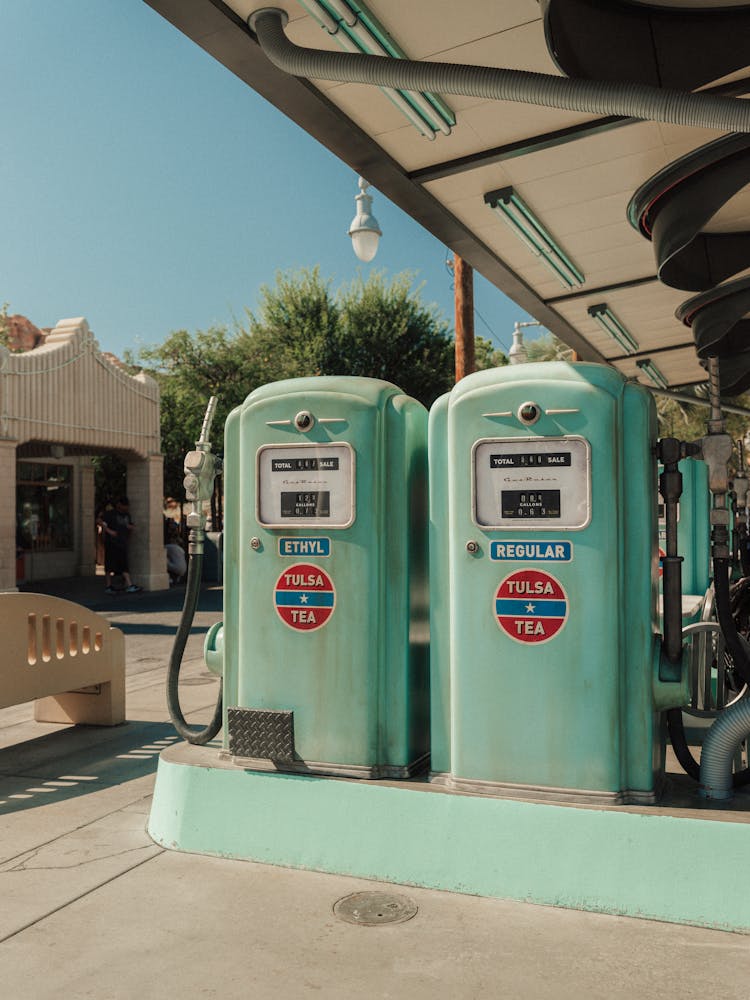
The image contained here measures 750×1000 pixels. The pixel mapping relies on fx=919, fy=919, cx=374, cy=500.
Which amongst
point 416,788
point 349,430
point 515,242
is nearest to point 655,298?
point 515,242

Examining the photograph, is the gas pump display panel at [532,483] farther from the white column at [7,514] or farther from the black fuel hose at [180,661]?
the white column at [7,514]

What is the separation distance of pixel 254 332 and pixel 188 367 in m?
3.82

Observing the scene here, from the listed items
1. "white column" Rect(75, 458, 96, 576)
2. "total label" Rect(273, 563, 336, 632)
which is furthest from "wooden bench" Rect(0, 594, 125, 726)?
"white column" Rect(75, 458, 96, 576)

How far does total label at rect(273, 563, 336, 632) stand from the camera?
3.99m

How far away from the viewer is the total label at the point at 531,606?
3.60 metres

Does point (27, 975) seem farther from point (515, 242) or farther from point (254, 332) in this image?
→ point (254, 332)

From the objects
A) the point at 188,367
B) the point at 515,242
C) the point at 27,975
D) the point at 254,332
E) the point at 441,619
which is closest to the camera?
the point at 27,975

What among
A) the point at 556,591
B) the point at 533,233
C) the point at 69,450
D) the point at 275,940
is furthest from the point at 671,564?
the point at 69,450

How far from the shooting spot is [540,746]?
361cm

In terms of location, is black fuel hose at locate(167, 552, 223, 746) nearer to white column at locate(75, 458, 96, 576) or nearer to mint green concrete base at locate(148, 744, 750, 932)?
mint green concrete base at locate(148, 744, 750, 932)

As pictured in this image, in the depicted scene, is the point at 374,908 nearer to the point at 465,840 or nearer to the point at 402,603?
the point at 465,840

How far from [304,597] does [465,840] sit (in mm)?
1202

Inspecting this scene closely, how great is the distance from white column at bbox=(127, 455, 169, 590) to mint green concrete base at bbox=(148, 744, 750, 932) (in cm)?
1536

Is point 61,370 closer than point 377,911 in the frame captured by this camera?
No
